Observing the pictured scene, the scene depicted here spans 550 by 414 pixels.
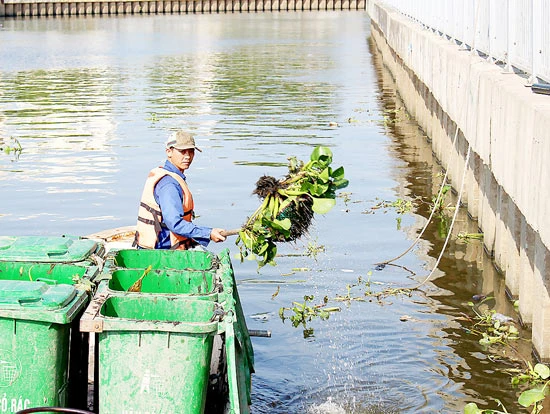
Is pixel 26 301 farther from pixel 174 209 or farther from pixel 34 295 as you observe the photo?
pixel 174 209

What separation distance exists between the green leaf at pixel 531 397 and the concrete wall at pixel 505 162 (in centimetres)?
90

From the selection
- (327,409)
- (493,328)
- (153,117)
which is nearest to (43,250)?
(327,409)

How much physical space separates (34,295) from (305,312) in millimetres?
5164

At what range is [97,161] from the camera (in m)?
20.6

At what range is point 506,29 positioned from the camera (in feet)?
39.9

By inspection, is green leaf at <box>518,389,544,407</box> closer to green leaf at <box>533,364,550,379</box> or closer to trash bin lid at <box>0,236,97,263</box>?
green leaf at <box>533,364,550,379</box>

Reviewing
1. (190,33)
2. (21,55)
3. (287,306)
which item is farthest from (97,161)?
(190,33)

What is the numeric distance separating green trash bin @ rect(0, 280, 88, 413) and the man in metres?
2.23

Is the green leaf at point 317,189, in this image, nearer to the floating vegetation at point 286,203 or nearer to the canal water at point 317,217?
the floating vegetation at point 286,203

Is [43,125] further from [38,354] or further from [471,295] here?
[38,354]

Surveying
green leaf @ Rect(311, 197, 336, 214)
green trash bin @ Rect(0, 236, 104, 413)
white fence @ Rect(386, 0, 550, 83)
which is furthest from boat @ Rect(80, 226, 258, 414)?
white fence @ Rect(386, 0, 550, 83)

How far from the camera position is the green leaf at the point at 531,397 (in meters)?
7.77

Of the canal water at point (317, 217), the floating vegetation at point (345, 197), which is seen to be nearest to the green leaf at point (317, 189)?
the canal water at point (317, 217)

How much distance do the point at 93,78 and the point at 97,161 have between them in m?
17.0
